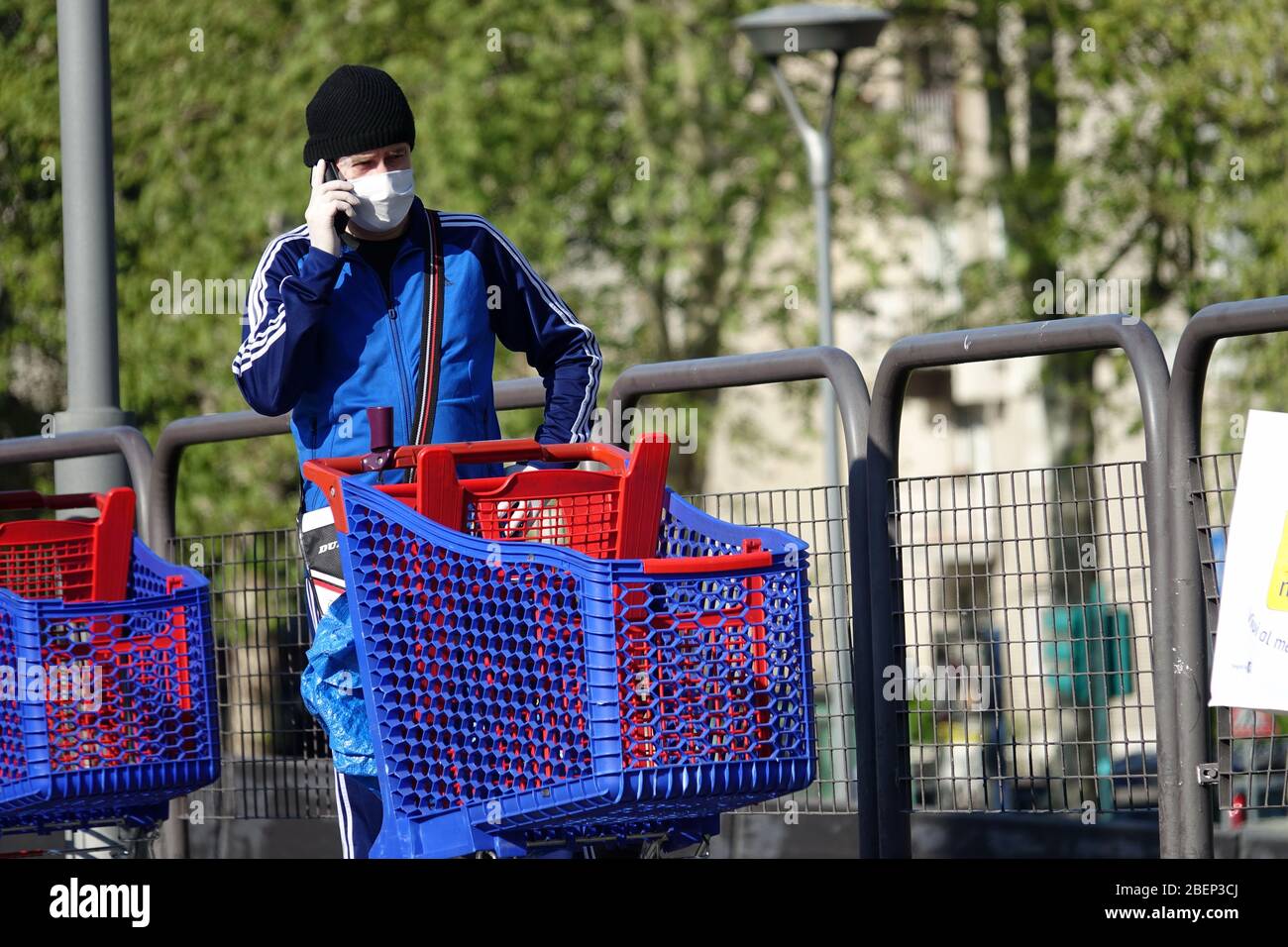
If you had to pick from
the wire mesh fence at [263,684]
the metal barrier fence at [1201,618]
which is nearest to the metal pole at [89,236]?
the wire mesh fence at [263,684]

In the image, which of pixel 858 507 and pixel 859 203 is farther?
pixel 859 203

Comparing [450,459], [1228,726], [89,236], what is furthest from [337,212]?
[89,236]

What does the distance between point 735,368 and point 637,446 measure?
1159 millimetres

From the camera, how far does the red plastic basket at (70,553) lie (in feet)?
17.2

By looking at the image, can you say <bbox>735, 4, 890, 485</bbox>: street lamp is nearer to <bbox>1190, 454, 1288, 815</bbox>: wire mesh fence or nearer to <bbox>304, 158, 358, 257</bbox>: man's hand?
<bbox>1190, 454, 1288, 815</bbox>: wire mesh fence

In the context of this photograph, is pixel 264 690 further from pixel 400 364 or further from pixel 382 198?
pixel 382 198

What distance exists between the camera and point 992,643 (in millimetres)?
4672

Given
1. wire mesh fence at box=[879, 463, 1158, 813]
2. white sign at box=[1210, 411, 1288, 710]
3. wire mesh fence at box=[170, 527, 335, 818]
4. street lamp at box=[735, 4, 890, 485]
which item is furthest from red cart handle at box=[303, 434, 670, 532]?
street lamp at box=[735, 4, 890, 485]

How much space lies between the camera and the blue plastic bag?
153 inches

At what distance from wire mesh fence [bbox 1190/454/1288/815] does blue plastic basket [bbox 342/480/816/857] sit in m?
1.09

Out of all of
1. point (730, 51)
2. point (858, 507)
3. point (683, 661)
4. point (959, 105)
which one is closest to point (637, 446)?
point (683, 661)

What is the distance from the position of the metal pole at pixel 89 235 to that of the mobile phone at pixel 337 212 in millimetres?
2389
